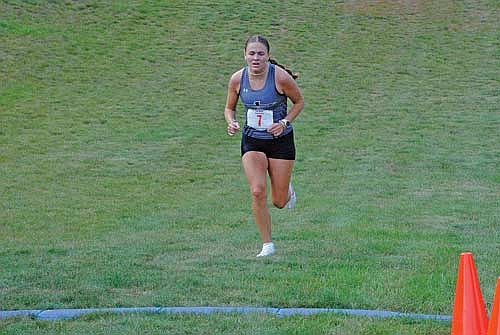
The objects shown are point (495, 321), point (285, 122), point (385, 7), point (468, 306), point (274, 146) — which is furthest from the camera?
point (385, 7)

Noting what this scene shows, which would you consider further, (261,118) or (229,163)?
(229,163)

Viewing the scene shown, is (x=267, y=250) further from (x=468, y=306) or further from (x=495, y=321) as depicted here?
(x=495, y=321)

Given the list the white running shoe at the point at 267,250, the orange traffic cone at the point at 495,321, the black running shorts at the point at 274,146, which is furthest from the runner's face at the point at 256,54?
the orange traffic cone at the point at 495,321

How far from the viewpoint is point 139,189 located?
15180 millimetres

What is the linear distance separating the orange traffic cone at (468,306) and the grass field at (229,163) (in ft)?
2.50

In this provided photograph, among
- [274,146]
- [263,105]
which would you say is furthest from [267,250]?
[263,105]

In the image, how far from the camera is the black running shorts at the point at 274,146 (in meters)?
8.69

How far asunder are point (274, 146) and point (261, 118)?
297 mm

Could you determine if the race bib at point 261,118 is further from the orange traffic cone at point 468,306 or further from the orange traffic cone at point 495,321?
the orange traffic cone at point 495,321

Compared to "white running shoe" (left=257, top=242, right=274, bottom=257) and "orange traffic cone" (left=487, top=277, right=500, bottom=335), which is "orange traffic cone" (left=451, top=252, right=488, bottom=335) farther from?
"white running shoe" (left=257, top=242, right=274, bottom=257)

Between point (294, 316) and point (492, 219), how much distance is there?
553cm

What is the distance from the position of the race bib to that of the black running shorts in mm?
164

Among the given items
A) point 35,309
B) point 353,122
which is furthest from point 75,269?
point 353,122

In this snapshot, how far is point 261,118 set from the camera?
8562 mm
